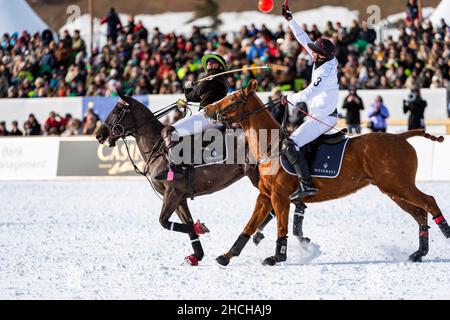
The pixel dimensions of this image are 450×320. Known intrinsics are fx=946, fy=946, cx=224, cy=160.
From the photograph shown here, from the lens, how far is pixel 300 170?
34.1 ft

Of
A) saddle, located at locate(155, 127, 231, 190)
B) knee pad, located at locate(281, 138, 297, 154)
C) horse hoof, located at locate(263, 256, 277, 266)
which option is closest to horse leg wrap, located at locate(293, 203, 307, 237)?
saddle, located at locate(155, 127, 231, 190)

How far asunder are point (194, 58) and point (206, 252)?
1446cm

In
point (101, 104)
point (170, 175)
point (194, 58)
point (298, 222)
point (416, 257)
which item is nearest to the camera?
point (416, 257)

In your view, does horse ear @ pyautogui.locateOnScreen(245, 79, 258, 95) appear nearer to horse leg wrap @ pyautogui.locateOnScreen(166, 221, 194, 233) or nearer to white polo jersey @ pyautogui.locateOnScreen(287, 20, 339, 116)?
white polo jersey @ pyautogui.locateOnScreen(287, 20, 339, 116)

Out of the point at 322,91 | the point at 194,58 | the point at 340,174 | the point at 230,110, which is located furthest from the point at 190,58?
the point at 340,174

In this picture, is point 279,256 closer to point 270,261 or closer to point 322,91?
point 270,261

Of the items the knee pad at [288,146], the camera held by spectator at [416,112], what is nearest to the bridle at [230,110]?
the knee pad at [288,146]

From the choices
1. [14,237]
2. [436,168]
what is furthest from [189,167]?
[436,168]

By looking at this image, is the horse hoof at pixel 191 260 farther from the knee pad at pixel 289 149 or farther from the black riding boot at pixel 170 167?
the knee pad at pixel 289 149

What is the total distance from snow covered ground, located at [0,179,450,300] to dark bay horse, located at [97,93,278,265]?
44 cm

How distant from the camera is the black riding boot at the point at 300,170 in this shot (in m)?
10.4

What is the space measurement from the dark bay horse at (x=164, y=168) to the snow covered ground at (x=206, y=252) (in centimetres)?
44

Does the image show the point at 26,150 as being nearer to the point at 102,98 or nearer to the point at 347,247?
the point at 102,98

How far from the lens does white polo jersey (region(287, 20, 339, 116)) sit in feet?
33.8
